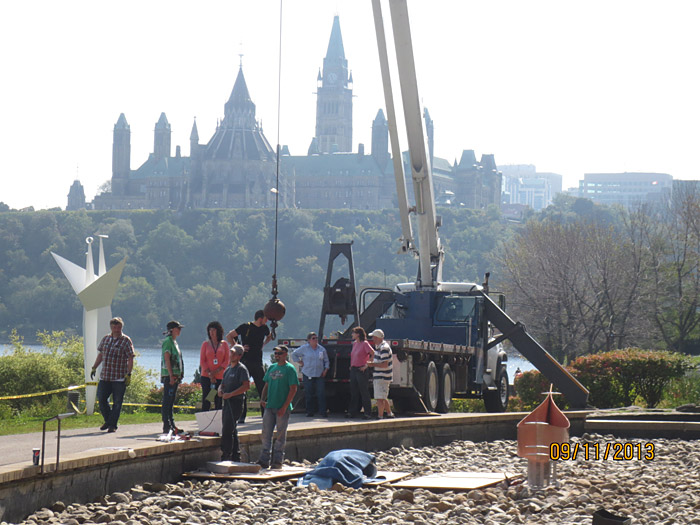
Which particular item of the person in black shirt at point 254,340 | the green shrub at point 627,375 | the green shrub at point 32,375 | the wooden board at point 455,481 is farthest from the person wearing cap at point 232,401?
the green shrub at point 32,375

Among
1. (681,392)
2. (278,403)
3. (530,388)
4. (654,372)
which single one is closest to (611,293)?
(530,388)

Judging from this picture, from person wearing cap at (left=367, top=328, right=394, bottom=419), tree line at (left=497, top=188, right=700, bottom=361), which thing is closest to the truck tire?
person wearing cap at (left=367, top=328, right=394, bottom=419)

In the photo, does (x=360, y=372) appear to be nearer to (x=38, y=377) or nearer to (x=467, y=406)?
(x=467, y=406)

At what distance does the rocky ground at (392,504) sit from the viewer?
Result: 10445 millimetres

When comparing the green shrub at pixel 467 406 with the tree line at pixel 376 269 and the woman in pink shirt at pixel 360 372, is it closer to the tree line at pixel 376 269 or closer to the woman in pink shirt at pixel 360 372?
the woman in pink shirt at pixel 360 372

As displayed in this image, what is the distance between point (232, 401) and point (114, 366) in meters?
2.44

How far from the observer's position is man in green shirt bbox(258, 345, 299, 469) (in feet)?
43.0

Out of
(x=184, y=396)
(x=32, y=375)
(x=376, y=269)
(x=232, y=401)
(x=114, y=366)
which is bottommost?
(x=184, y=396)

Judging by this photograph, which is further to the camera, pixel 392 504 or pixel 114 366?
pixel 114 366

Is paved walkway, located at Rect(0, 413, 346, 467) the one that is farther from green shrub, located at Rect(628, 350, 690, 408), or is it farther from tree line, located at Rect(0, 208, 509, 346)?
tree line, located at Rect(0, 208, 509, 346)

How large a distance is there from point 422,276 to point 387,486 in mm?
11524

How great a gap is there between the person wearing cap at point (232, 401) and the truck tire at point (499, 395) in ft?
35.2

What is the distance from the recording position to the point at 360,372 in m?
17.7

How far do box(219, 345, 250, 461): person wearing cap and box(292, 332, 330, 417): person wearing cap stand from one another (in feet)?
16.3
